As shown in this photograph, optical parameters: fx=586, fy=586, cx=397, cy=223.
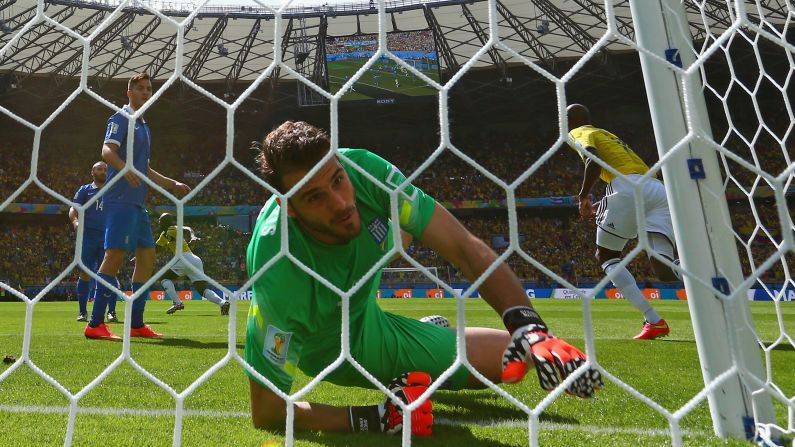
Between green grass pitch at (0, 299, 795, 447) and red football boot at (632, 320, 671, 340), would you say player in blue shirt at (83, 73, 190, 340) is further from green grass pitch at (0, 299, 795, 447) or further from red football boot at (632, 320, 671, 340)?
red football boot at (632, 320, 671, 340)

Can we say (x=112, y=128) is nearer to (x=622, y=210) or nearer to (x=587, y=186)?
(x=587, y=186)

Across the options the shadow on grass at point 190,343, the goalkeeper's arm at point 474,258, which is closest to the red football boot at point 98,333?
the shadow on grass at point 190,343

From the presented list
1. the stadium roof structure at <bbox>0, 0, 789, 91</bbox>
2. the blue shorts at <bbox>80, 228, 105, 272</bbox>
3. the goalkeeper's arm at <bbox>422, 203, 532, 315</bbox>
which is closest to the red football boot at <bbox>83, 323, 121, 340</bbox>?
the blue shorts at <bbox>80, 228, 105, 272</bbox>

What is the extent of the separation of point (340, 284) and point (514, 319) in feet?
2.01

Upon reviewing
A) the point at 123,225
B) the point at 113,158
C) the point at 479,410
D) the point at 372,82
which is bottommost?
the point at 479,410

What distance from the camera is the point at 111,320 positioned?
5461 millimetres

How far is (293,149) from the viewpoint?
1514 millimetres

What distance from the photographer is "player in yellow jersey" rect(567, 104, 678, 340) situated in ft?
11.1

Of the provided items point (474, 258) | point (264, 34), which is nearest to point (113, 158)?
point (474, 258)

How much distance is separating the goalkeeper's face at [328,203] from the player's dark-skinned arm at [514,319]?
23 cm

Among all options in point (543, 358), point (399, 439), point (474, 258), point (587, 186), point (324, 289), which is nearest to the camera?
point (543, 358)

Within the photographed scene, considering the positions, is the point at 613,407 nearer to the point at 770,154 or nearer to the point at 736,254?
the point at 736,254

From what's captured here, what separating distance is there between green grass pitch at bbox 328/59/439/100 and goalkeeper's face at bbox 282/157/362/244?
14.5 m

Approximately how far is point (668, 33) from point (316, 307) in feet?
3.84
